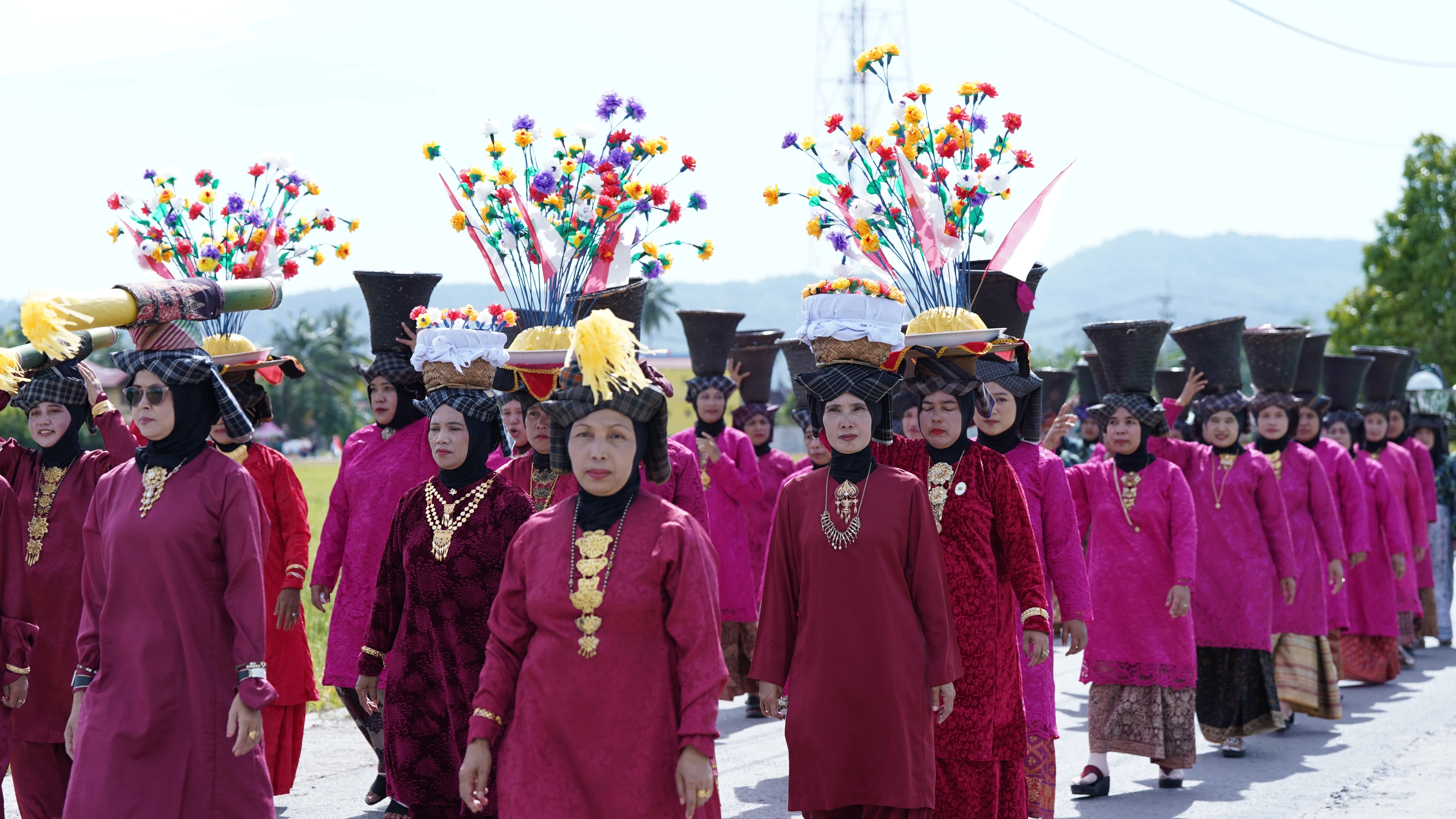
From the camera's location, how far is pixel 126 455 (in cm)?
684

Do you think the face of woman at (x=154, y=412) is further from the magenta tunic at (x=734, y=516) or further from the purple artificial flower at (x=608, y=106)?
the magenta tunic at (x=734, y=516)

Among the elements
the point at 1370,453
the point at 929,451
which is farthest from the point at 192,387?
the point at 1370,453

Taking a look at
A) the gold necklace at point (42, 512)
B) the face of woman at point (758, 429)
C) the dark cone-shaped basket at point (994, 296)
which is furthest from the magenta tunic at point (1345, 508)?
the gold necklace at point (42, 512)

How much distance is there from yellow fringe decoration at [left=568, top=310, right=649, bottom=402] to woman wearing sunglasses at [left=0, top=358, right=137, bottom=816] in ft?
9.91

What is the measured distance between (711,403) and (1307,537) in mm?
4563

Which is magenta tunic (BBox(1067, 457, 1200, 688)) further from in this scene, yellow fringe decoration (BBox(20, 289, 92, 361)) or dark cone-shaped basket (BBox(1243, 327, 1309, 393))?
yellow fringe decoration (BBox(20, 289, 92, 361))

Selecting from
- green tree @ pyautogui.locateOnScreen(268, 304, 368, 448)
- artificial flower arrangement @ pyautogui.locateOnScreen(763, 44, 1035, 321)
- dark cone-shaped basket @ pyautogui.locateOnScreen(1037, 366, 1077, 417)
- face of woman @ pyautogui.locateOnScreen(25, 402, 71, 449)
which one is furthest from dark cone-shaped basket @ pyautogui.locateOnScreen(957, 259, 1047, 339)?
green tree @ pyautogui.locateOnScreen(268, 304, 368, 448)

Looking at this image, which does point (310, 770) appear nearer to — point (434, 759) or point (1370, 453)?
point (434, 759)

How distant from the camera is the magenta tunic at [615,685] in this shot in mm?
4324

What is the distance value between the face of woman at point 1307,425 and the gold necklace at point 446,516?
8229mm

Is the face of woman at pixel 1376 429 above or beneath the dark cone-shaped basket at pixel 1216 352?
beneath

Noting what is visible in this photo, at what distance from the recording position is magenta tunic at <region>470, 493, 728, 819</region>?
432 cm

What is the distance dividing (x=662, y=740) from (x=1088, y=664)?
4.72 meters

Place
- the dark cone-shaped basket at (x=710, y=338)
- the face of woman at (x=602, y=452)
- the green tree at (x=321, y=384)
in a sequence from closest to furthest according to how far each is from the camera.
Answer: the face of woman at (x=602, y=452), the dark cone-shaped basket at (x=710, y=338), the green tree at (x=321, y=384)
